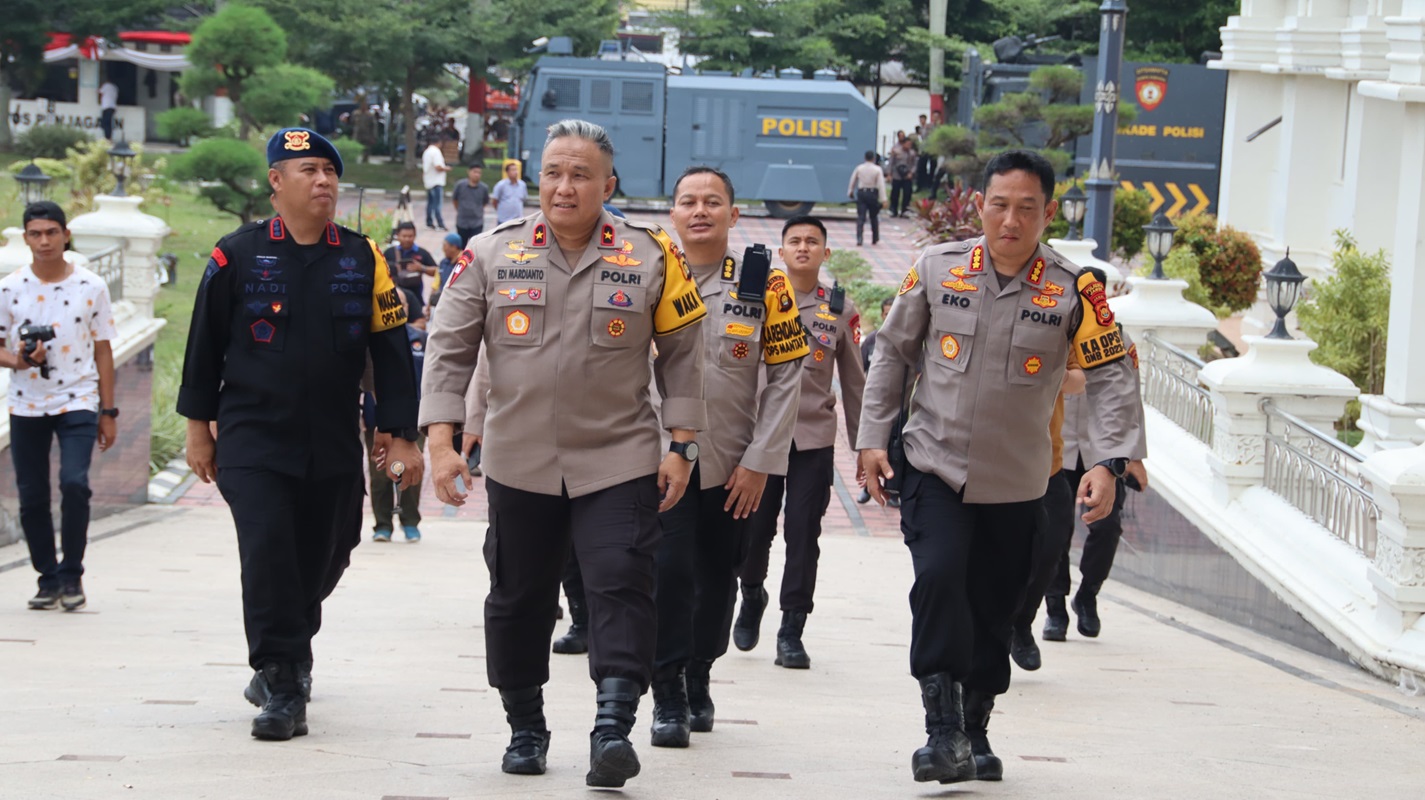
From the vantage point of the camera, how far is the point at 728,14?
3816 cm

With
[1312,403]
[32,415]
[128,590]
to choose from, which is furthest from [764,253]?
[1312,403]

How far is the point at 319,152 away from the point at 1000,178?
204 cm

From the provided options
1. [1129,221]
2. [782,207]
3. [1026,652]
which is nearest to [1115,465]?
[1026,652]

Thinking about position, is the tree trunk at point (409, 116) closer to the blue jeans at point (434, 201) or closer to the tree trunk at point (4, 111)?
the blue jeans at point (434, 201)

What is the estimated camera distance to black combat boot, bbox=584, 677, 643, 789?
4473 mm

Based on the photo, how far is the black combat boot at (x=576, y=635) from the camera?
7.54 m

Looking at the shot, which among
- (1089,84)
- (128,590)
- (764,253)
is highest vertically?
(1089,84)

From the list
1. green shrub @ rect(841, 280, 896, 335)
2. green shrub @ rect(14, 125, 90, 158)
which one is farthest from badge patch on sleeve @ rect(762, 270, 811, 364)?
green shrub @ rect(14, 125, 90, 158)

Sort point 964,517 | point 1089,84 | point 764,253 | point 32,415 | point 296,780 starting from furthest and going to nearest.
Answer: point 1089,84
point 32,415
point 764,253
point 964,517
point 296,780

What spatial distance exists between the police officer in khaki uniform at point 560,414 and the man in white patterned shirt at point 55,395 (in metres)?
3.56

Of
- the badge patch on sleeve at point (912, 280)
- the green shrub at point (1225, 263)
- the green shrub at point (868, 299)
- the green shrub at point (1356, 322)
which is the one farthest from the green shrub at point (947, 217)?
the badge patch on sleeve at point (912, 280)

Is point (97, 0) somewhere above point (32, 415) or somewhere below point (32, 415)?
above

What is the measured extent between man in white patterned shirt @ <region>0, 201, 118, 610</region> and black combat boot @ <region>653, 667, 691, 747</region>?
3525 millimetres

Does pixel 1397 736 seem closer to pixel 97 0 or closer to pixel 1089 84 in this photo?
pixel 1089 84
